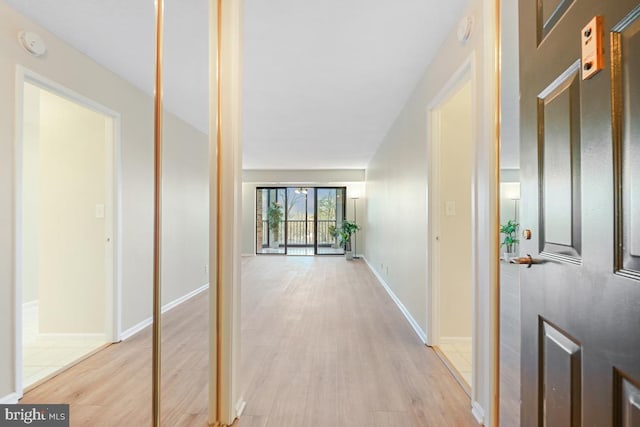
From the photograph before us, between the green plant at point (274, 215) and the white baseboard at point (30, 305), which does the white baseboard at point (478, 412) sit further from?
the green plant at point (274, 215)

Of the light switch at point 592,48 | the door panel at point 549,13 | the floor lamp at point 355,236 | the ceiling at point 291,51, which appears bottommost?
the floor lamp at point 355,236

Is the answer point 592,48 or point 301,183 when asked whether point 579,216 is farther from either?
point 301,183

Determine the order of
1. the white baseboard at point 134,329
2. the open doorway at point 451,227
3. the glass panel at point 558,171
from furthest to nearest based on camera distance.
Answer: the open doorway at point 451,227, the white baseboard at point 134,329, the glass panel at point 558,171

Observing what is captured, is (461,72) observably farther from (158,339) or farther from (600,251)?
(158,339)

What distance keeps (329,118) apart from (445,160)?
77.7 inches

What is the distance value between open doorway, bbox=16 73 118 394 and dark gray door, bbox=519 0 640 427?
4.03 feet

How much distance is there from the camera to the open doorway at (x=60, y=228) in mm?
721

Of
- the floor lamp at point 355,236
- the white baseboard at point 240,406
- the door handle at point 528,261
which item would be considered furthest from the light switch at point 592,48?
the floor lamp at point 355,236

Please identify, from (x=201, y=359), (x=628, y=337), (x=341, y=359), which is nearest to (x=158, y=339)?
(x=201, y=359)

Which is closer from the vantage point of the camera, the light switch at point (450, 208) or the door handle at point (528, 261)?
the door handle at point (528, 261)

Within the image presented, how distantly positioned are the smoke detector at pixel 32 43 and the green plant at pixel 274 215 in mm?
8940

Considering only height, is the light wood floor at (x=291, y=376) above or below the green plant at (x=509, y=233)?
below


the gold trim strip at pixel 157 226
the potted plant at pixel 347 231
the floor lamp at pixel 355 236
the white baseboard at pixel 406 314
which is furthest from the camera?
the floor lamp at pixel 355 236

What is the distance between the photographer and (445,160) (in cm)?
285
